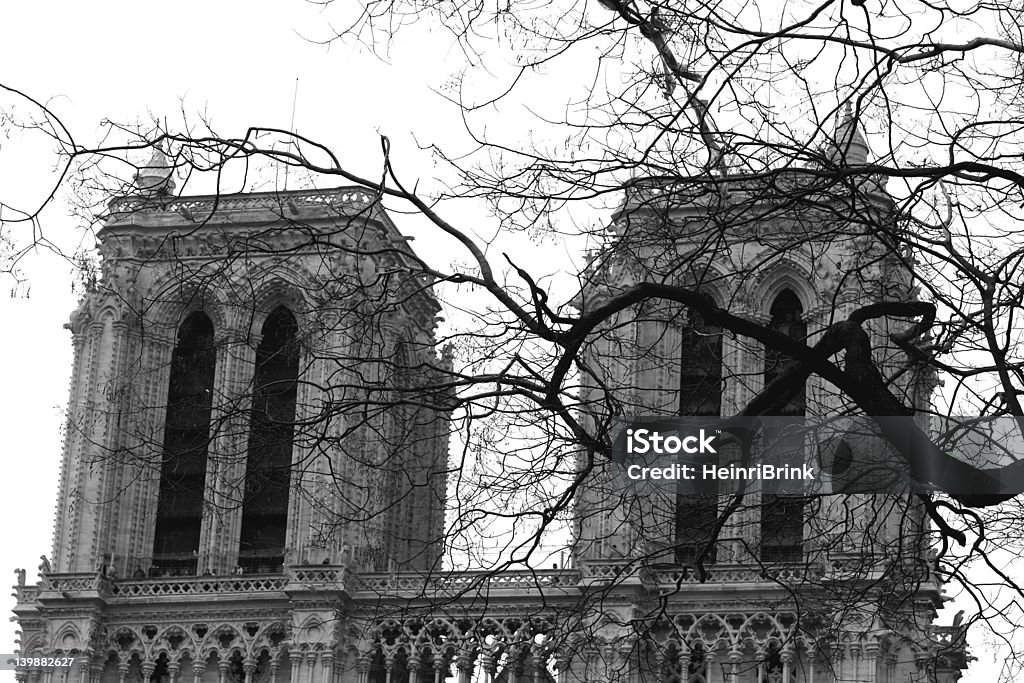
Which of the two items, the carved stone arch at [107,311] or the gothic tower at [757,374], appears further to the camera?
the carved stone arch at [107,311]

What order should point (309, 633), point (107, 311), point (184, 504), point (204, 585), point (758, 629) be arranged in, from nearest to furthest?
point (758, 629) → point (309, 633) → point (204, 585) → point (184, 504) → point (107, 311)

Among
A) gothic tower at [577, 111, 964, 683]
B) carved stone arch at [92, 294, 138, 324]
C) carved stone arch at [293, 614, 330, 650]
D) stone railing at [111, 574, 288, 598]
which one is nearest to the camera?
gothic tower at [577, 111, 964, 683]

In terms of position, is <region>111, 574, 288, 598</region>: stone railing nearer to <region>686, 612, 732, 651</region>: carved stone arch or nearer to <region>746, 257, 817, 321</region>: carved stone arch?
<region>686, 612, 732, 651</region>: carved stone arch

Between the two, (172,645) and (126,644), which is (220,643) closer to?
(172,645)

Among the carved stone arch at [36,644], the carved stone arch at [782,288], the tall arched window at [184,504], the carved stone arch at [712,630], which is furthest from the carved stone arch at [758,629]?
the carved stone arch at [36,644]

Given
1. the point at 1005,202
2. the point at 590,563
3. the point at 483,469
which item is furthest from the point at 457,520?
the point at 590,563

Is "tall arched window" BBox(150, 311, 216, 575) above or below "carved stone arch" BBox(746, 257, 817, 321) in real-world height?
below

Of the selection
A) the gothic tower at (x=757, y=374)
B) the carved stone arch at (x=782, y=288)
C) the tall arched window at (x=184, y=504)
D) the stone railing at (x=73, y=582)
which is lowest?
the gothic tower at (x=757, y=374)

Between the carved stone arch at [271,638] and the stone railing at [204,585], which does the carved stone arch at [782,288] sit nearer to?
the stone railing at [204,585]

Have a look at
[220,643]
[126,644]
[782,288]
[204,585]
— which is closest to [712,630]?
[782,288]

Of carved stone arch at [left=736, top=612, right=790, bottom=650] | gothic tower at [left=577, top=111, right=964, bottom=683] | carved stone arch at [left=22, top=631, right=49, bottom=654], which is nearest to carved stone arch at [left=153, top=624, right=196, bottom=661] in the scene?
carved stone arch at [left=22, top=631, right=49, bottom=654]

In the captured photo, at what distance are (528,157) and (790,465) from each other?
2.46 meters

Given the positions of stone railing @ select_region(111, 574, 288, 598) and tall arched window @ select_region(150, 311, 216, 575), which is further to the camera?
tall arched window @ select_region(150, 311, 216, 575)

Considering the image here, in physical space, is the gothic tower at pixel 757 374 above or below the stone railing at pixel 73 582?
below
